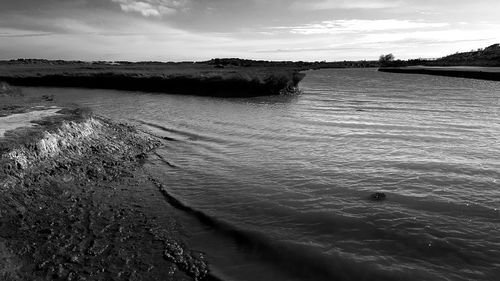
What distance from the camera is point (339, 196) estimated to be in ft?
45.6

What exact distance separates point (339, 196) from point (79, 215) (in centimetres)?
840

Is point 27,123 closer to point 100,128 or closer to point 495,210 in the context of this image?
point 100,128

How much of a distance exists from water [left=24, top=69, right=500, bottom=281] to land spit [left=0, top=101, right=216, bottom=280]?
0.95 m

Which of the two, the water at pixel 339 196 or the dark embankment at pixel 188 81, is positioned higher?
the dark embankment at pixel 188 81

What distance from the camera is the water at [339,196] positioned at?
375 inches

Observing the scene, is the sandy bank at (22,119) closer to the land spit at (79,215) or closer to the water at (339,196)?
the land spit at (79,215)

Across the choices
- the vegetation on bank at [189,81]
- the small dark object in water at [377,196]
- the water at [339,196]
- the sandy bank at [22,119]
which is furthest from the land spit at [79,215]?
the vegetation on bank at [189,81]

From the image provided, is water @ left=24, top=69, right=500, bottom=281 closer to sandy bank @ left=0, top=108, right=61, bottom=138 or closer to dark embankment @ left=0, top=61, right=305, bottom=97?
sandy bank @ left=0, top=108, right=61, bottom=138

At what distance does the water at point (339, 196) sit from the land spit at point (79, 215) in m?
0.95

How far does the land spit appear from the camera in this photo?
872 centimetres

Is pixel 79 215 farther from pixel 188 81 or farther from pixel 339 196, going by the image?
pixel 188 81

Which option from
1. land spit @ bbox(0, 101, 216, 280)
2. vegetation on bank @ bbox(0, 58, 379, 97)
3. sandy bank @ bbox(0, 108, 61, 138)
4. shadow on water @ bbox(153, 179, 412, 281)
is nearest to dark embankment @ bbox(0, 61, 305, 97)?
vegetation on bank @ bbox(0, 58, 379, 97)

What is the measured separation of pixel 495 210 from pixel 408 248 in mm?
4376

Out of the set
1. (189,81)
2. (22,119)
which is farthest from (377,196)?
(189,81)
